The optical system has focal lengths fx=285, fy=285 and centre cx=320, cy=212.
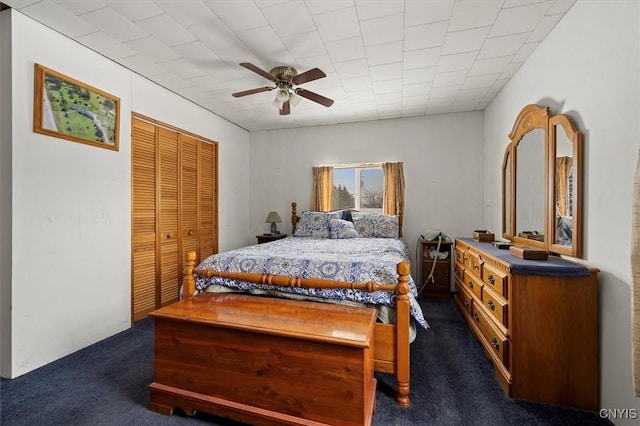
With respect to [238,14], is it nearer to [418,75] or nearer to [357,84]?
[357,84]

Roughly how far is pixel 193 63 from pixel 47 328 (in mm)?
2585

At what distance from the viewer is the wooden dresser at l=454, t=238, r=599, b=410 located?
168 centimetres

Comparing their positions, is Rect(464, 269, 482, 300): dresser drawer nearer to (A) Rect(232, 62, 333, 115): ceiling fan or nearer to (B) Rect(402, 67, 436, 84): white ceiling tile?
(B) Rect(402, 67, 436, 84): white ceiling tile

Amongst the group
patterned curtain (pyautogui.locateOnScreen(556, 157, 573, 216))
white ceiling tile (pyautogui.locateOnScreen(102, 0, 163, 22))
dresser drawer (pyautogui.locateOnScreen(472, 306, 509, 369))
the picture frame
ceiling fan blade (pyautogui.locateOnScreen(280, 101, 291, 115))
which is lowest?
dresser drawer (pyautogui.locateOnScreen(472, 306, 509, 369))

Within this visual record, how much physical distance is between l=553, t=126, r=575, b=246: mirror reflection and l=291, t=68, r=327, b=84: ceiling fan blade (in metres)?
1.88

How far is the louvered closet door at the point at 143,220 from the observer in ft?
9.96

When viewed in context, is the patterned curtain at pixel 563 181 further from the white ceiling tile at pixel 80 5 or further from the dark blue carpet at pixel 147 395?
the white ceiling tile at pixel 80 5

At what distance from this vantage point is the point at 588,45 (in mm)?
1797

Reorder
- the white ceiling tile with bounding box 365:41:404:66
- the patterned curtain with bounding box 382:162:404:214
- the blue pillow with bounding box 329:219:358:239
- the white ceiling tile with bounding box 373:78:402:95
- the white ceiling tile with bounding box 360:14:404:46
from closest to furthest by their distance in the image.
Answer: the white ceiling tile with bounding box 360:14:404:46
the white ceiling tile with bounding box 365:41:404:66
the white ceiling tile with bounding box 373:78:402:95
the blue pillow with bounding box 329:219:358:239
the patterned curtain with bounding box 382:162:404:214

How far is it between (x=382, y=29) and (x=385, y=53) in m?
0.36

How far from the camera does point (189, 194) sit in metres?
3.83

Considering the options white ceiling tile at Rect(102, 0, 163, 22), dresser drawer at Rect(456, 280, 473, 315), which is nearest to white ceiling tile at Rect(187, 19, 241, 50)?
white ceiling tile at Rect(102, 0, 163, 22)

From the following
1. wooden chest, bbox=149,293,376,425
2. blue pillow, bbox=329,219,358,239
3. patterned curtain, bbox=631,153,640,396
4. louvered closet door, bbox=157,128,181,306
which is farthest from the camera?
blue pillow, bbox=329,219,358,239

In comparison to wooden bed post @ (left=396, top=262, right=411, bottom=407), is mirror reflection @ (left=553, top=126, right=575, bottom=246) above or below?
above
